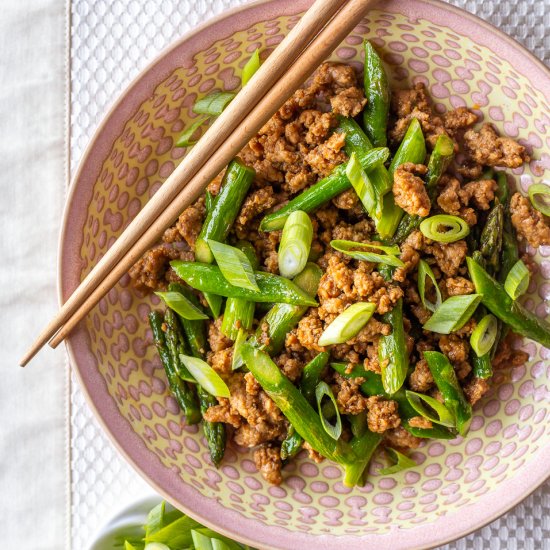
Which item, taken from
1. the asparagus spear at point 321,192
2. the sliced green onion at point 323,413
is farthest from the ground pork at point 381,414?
the asparagus spear at point 321,192

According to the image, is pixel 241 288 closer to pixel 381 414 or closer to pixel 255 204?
pixel 255 204

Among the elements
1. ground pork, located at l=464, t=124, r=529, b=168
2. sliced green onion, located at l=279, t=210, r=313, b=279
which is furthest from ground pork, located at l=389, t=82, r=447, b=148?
sliced green onion, located at l=279, t=210, r=313, b=279

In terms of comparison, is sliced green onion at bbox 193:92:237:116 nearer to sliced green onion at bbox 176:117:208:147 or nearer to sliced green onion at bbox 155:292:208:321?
sliced green onion at bbox 176:117:208:147

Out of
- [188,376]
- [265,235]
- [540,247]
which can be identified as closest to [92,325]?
[188,376]

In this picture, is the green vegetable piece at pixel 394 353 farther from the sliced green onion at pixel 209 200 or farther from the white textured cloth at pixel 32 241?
the white textured cloth at pixel 32 241

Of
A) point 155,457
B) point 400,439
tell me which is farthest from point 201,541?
point 400,439

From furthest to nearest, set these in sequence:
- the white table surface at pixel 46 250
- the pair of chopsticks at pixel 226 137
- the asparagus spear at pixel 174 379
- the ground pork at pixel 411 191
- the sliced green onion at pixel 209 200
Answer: the white table surface at pixel 46 250 → the asparagus spear at pixel 174 379 → the sliced green onion at pixel 209 200 → the ground pork at pixel 411 191 → the pair of chopsticks at pixel 226 137
